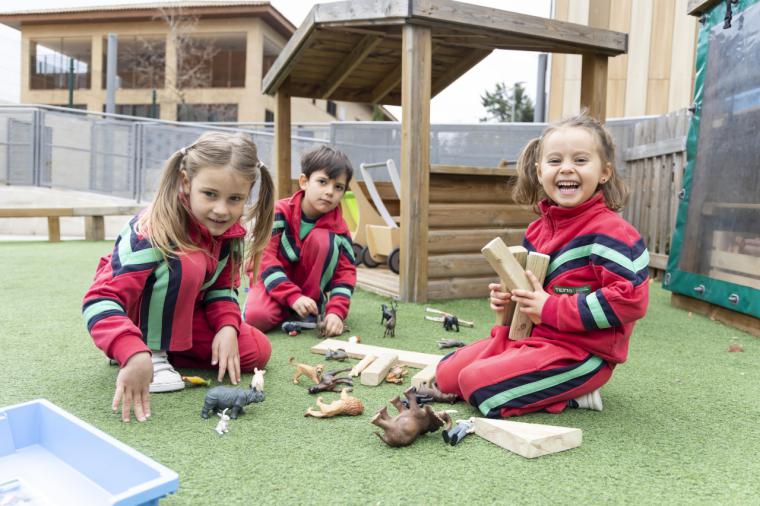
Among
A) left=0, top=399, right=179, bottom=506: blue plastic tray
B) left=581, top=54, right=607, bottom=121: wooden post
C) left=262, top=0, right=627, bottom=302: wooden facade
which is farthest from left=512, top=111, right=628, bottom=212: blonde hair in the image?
left=581, top=54, right=607, bottom=121: wooden post

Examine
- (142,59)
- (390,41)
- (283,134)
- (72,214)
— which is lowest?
(72,214)

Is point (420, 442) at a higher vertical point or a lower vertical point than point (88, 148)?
lower

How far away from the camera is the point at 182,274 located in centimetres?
243

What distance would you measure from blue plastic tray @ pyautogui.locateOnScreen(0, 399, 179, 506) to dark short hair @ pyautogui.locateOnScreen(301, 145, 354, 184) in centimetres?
231

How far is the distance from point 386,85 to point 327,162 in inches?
141

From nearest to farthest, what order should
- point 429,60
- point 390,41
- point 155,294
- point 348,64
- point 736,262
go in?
point 155,294, point 736,262, point 429,60, point 390,41, point 348,64

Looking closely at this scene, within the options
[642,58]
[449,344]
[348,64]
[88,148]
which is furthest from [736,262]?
[88,148]

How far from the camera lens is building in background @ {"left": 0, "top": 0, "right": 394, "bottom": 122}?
87.5 feet

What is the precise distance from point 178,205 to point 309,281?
1656 mm

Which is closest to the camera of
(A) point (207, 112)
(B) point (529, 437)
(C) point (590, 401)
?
(B) point (529, 437)

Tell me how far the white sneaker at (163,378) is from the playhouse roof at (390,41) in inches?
123

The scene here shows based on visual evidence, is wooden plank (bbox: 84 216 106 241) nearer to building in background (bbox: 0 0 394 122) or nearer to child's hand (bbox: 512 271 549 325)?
child's hand (bbox: 512 271 549 325)

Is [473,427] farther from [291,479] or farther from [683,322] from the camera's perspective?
[683,322]

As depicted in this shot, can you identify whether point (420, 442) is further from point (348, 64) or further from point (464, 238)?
point (348, 64)
